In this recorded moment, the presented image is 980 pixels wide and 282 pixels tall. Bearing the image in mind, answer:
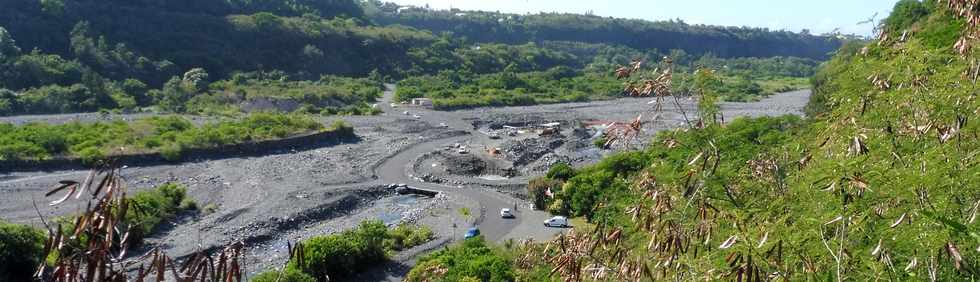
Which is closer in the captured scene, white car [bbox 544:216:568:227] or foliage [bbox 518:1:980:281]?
foliage [bbox 518:1:980:281]

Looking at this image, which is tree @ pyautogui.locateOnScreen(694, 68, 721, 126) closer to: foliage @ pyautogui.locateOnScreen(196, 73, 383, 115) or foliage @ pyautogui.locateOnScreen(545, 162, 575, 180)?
foliage @ pyautogui.locateOnScreen(545, 162, 575, 180)

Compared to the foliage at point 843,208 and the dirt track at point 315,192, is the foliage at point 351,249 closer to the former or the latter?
the dirt track at point 315,192

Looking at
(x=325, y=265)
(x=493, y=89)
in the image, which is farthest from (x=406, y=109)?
(x=325, y=265)

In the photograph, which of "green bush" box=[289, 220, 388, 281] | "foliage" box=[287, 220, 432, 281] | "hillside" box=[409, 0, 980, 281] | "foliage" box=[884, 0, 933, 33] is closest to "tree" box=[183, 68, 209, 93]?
"foliage" box=[287, 220, 432, 281]

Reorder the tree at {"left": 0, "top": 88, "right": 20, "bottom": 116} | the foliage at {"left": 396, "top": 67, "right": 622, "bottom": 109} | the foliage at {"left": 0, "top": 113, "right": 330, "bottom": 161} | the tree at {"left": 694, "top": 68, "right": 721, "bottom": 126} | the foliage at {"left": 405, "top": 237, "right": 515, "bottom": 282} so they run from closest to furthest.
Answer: the tree at {"left": 694, "top": 68, "right": 721, "bottom": 126}, the foliage at {"left": 405, "top": 237, "right": 515, "bottom": 282}, the foliage at {"left": 0, "top": 113, "right": 330, "bottom": 161}, the tree at {"left": 0, "top": 88, "right": 20, "bottom": 116}, the foliage at {"left": 396, "top": 67, "right": 622, "bottom": 109}

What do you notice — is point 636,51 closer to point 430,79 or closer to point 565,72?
point 565,72

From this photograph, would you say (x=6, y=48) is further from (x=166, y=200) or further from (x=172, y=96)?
(x=166, y=200)

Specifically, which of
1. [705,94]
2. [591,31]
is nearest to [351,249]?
[705,94]

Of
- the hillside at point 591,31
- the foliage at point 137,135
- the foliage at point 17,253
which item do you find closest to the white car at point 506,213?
the foliage at point 17,253
